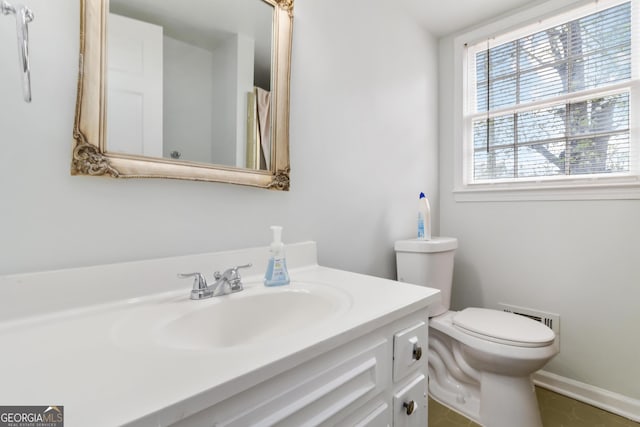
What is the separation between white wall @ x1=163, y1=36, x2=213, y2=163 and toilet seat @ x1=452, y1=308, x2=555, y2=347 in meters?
1.30

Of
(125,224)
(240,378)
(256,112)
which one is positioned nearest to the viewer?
(240,378)

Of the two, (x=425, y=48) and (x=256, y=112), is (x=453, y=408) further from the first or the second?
(x=425, y=48)

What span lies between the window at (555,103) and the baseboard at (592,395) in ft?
3.39

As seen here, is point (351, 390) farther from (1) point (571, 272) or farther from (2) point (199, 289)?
(1) point (571, 272)

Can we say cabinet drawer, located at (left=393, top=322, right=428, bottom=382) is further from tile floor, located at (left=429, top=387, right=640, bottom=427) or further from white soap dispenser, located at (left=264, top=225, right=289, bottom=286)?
tile floor, located at (left=429, top=387, right=640, bottom=427)

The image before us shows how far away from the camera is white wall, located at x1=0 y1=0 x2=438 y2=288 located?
669 mm

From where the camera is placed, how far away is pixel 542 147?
167 centimetres

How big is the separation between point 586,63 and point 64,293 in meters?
2.39

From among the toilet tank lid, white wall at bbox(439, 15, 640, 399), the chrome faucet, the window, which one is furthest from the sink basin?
the window

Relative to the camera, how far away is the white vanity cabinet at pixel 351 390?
451mm

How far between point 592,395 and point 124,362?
206 centimetres

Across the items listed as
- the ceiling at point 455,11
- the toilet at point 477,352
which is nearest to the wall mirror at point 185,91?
the toilet at point 477,352

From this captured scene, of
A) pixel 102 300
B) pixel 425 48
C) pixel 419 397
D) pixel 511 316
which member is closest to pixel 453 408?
pixel 511 316

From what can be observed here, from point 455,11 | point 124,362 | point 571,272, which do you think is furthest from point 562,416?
point 455,11
